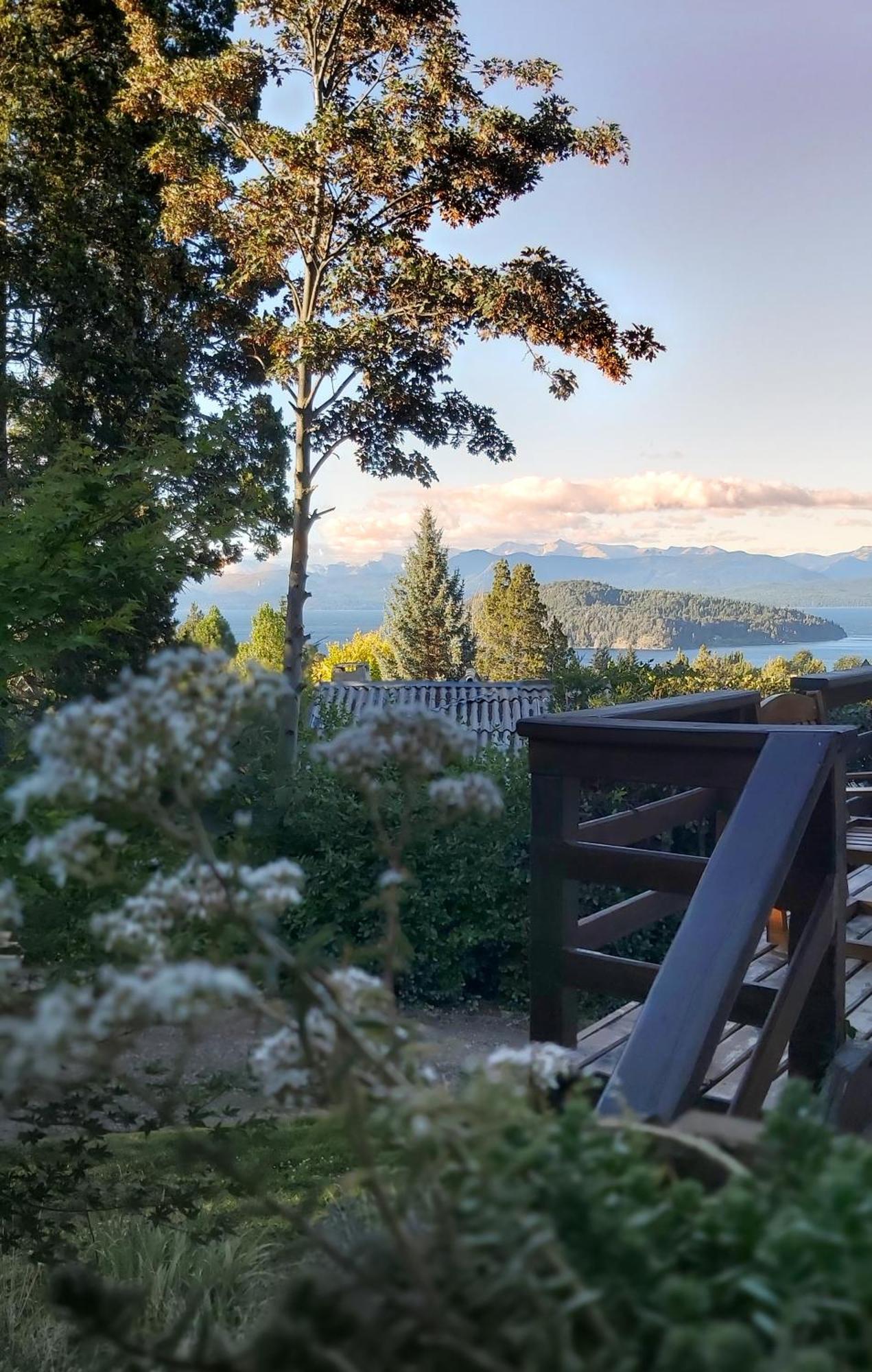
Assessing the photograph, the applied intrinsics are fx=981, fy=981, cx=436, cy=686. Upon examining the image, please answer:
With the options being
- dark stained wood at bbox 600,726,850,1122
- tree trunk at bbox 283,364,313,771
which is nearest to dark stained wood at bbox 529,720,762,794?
dark stained wood at bbox 600,726,850,1122

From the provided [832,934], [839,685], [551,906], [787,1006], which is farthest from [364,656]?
[787,1006]

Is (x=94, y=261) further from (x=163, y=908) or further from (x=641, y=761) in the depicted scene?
(x=163, y=908)

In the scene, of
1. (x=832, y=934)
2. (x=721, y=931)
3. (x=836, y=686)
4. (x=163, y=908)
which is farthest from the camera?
(x=836, y=686)

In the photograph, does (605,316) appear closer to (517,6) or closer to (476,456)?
(476,456)

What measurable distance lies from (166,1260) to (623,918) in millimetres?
1888

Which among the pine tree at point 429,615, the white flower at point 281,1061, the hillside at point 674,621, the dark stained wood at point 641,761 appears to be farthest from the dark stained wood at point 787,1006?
the hillside at point 674,621

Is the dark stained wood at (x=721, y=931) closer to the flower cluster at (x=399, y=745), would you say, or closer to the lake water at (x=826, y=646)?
the flower cluster at (x=399, y=745)

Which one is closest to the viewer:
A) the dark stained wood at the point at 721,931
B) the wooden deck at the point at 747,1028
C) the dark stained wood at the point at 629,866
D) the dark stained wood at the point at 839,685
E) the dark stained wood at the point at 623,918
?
the dark stained wood at the point at 721,931

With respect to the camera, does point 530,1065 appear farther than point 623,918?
No

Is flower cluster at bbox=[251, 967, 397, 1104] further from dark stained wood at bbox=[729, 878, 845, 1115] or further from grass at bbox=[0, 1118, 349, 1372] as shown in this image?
grass at bbox=[0, 1118, 349, 1372]

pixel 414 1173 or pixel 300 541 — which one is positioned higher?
pixel 300 541

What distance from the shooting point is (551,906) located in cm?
223

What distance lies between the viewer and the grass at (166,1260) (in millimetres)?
2426

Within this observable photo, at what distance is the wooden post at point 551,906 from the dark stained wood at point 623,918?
69mm
